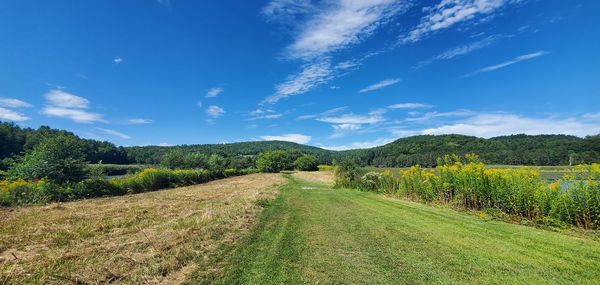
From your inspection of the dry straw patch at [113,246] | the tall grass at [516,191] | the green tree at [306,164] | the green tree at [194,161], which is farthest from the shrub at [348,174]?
the green tree at [306,164]

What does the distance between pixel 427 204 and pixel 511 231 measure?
21.0 feet

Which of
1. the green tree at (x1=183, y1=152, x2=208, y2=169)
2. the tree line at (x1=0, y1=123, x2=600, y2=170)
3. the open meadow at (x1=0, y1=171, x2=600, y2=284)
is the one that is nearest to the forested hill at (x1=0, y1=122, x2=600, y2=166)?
the tree line at (x1=0, y1=123, x2=600, y2=170)

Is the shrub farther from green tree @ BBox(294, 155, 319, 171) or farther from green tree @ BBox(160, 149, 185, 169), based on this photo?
green tree @ BBox(294, 155, 319, 171)

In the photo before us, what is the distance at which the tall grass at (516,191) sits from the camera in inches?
303

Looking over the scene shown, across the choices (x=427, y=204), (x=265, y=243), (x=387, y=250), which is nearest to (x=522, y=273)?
(x=387, y=250)

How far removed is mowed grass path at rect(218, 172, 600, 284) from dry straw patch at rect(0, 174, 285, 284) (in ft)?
2.22

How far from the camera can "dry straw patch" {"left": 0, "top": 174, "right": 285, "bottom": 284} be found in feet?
13.9

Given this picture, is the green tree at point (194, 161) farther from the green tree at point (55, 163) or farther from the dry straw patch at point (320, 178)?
the green tree at point (55, 163)

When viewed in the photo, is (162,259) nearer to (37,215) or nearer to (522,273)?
(522,273)

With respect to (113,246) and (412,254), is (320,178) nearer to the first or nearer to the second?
(412,254)

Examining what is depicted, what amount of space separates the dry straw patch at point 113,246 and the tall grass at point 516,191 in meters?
8.57

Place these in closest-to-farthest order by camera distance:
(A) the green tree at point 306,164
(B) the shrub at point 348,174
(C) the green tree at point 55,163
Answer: (C) the green tree at point 55,163 → (B) the shrub at point 348,174 → (A) the green tree at point 306,164

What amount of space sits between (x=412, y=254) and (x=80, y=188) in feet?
57.6

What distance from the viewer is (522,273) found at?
4.50 meters
